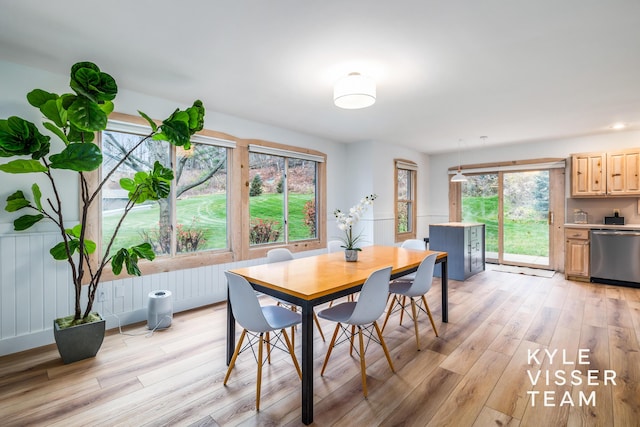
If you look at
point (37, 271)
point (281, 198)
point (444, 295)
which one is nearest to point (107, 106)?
point (37, 271)

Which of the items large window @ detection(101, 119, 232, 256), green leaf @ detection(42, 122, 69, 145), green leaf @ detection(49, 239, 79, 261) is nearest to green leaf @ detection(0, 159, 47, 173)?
green leaf @ detection(42, 122, 69, 145)

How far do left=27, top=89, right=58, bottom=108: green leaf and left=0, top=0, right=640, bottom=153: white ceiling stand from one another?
1.25 ft

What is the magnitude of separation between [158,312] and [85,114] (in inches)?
77.8

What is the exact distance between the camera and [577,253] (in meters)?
4.97

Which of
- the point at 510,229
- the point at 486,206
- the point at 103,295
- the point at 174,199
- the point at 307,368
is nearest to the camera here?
the point at 307,368

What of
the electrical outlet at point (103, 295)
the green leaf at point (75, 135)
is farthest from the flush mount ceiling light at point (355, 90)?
the electrical outlet at point (103, 295)

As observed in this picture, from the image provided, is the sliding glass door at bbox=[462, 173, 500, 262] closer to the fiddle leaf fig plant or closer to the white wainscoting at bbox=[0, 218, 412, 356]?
the white wainscoting at bbox=[0, 218, 412, 356]

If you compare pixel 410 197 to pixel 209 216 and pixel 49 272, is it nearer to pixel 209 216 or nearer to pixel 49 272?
pixel 209 216

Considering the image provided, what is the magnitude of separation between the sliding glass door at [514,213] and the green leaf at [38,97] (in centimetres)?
695

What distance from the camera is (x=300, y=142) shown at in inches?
196

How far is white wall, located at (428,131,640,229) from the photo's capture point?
5.00 m

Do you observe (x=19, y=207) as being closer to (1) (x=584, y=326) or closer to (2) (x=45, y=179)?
(2) (x=45, y=179)

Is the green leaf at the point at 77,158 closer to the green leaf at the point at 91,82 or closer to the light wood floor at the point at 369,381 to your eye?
the green leaf at the point at 91,82

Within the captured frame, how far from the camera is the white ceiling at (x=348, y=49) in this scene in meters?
1.89
